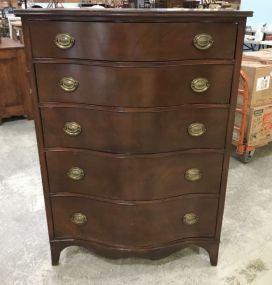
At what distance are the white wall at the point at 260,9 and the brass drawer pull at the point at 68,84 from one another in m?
3.72

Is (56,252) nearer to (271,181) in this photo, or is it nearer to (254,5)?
(271,181)

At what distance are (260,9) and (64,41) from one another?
13.1 ft

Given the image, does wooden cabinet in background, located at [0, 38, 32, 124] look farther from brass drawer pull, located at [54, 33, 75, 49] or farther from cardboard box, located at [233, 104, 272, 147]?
brass drawer pull, located at [54, 33, 75, 49]

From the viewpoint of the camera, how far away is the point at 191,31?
1043 millimetres

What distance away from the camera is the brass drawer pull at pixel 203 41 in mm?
1055

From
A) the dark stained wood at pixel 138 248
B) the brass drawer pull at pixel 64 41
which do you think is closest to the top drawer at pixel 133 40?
the brass drawer pull at pixel 64 41

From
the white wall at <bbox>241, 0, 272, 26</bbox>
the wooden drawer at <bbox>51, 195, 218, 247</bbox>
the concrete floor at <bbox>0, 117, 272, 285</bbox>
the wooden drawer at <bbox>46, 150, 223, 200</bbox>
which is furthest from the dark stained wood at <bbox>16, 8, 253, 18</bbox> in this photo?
the white wall at <bbox>241, 0, 272, 26</bbox>

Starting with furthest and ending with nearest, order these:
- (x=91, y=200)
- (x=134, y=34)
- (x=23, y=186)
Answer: (x=23, y=186) < (x=91, y=200) < (x=134, y=34)

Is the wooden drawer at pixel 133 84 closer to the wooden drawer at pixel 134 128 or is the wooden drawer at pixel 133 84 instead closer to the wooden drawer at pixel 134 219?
the wooden drawer at pixel 134 128

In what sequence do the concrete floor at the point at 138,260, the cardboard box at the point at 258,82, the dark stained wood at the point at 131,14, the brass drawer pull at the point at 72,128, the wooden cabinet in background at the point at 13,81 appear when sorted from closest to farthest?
the dark stained wood at the point at 131,14, the brass drawer pull at the point at 72,128, the concrete floor at the point at 138,260, the cardboard box at the point at 258,82, the wooden cabinet in background at the point at 13,81

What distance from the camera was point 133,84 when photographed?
109 centimetres

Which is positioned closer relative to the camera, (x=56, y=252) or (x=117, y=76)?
(x=117, y=76)

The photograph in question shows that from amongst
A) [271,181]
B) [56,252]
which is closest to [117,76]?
[56,252]

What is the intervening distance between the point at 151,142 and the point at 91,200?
1.23 feet
